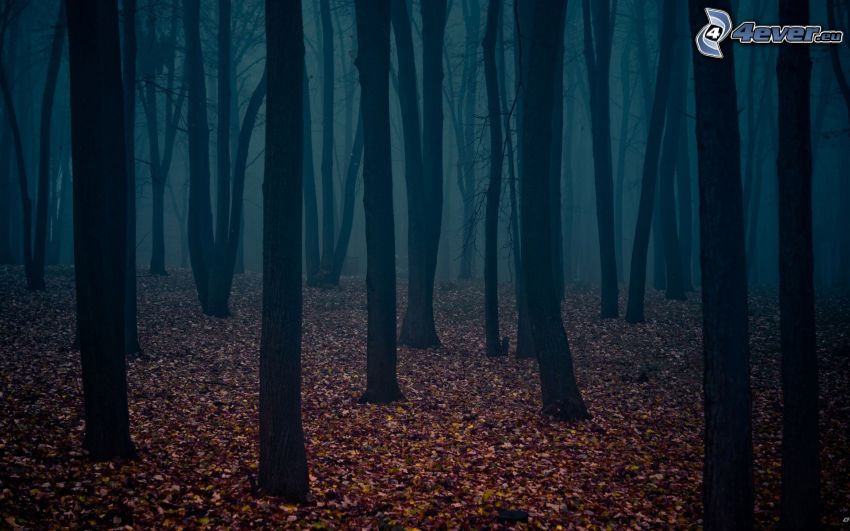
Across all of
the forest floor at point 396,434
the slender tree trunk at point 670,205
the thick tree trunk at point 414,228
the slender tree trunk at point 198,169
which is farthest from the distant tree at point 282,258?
the slender tree trunk at point 670,205

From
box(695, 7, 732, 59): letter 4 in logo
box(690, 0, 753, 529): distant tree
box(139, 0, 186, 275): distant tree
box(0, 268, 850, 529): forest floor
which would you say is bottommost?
box(0, 268, 850, 529): forest floor

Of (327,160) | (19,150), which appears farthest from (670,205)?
(19,150)

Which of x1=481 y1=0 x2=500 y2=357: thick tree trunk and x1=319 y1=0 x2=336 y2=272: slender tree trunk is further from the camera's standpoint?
x1=319 y1=0 x2=336 y2=272: slender tree trunk

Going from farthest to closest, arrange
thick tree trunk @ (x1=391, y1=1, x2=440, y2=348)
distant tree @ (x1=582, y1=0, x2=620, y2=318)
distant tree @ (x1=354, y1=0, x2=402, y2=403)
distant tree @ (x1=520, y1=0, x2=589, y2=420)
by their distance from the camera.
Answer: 1. distant tree @ (x1=582, y1=0, x2=620, y2=318)
2. thick tree trunk @ (x1=391, y1=1, x2=440, y2=348)
3. distant tree @ (x1=354, y1=0, x2=402, y2=403)
4. distant tree @ (x1=520, y1=0, x2=589, y2=420)

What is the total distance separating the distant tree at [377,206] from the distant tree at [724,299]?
533cm

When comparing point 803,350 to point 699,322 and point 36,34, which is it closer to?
point 699,322

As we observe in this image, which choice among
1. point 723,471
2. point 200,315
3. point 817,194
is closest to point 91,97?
point 723,471

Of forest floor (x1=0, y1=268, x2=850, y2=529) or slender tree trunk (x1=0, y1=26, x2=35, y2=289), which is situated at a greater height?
slender tree trunk (x1=0, y1=26, x2=35, y2=289)

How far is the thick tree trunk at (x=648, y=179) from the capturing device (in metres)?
16.1

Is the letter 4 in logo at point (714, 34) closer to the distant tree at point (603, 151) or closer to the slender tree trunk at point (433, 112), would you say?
the slender tree trunk at point (433, 112)

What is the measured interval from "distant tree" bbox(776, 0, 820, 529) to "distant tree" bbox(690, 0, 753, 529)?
0.55 meters

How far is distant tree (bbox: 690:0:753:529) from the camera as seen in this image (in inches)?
200

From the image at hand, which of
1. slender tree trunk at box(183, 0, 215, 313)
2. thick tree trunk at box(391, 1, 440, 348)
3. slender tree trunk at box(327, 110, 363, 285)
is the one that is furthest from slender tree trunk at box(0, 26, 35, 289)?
thick tree trunk at box(391, 1, 440, 348)

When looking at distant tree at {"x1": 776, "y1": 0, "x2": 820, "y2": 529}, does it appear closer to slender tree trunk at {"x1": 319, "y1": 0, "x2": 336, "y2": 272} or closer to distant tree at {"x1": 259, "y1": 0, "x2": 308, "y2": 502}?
distant tree at {"x1": 259, "y1": 0, "x2": 308, "y2": 502}
